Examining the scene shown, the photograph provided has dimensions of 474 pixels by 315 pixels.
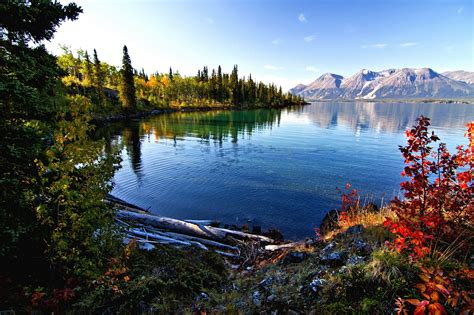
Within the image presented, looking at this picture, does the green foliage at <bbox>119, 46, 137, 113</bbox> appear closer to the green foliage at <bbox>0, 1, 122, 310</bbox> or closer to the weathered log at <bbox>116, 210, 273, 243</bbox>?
the weathered log at <bbox>116, 210, 273, 243</bbox>

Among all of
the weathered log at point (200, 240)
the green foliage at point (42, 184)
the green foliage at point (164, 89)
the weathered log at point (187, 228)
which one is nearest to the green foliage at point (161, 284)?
the green foliage at point (42, 184)

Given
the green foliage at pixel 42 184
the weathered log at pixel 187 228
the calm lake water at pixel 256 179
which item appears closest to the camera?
the green foliage at pixel 42 184

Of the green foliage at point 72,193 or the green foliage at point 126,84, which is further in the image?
the green foliage at point 126,84

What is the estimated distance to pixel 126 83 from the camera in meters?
67.7

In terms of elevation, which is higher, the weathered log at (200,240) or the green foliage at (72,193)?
the green foliage at (72,193)

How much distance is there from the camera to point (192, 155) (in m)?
27.4

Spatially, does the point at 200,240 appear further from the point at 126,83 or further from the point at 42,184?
the point at 126,83

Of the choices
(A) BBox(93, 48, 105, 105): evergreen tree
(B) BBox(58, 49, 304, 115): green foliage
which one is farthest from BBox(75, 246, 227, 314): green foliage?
(A) BBox(93, 48, 105, 105): evergreen tree

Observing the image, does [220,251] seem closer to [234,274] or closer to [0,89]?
[234,274]

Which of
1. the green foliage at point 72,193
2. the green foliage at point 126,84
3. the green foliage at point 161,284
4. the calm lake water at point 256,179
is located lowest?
the calm lake water at point 256,179

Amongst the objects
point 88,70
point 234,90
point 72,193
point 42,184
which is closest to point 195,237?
point 72,193

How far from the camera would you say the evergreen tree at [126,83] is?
6700 centimetres

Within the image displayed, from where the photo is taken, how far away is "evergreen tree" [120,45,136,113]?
67000 mm

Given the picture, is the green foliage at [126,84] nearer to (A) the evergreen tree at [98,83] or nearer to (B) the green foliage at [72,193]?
(A) the evergreen tree at [98,83]
